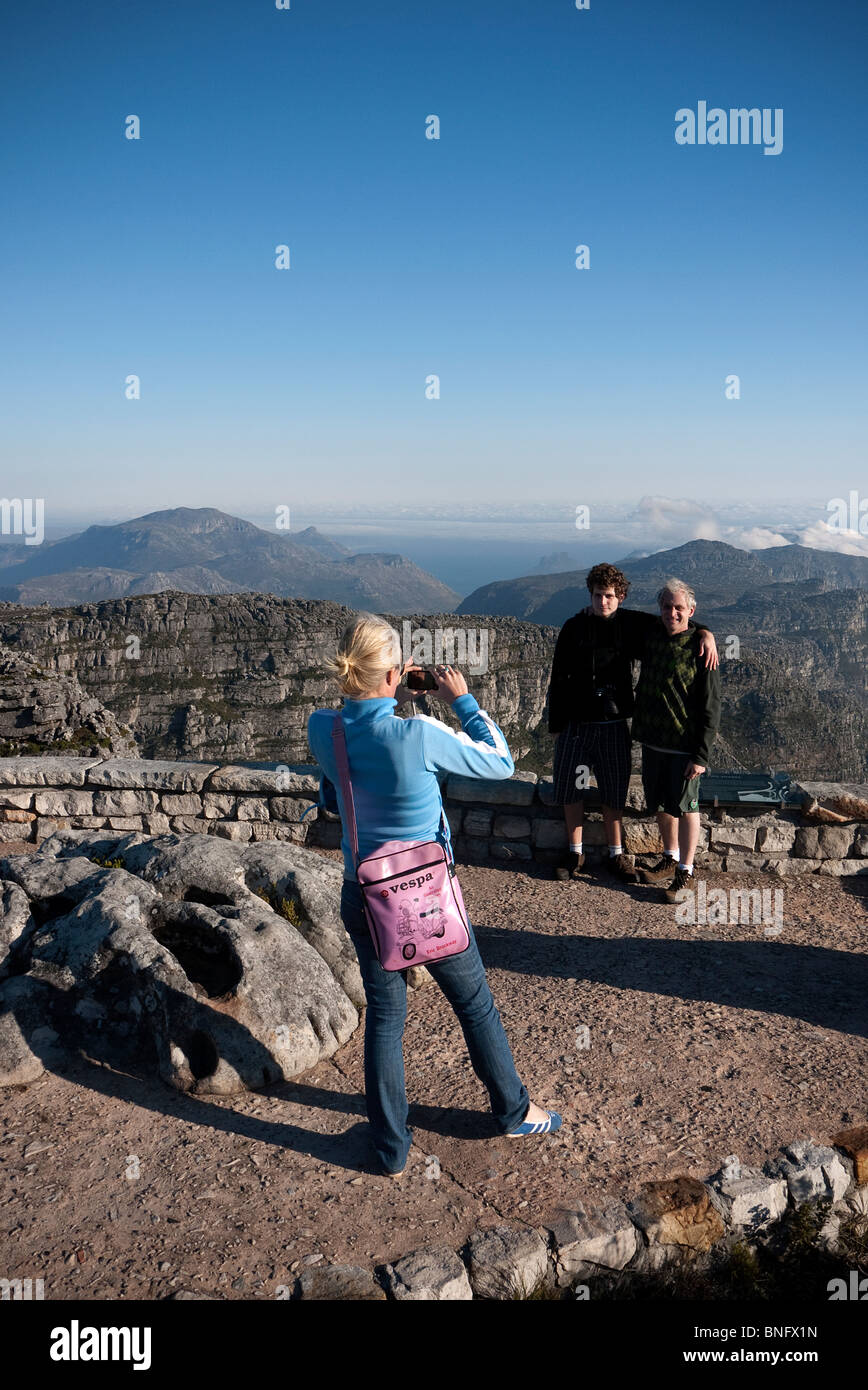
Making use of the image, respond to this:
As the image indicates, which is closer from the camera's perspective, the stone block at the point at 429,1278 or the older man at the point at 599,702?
the stone block at the point at 429,1278

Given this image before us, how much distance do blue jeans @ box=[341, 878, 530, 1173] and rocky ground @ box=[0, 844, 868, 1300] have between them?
335mm

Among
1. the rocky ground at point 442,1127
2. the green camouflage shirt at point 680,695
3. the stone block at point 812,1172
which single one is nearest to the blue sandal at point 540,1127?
the rocky ground at point 442,1127

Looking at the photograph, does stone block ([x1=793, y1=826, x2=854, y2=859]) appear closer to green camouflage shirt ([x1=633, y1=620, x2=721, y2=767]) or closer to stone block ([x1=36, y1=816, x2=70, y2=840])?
green camouflage shirt ([x1=633, y1=620, x2=721, y2=767])

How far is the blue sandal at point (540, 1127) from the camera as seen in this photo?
3834 mm

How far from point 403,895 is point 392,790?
16.8 inches

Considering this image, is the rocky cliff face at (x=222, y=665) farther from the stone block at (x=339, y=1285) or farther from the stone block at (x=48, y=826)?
the stone block at (x=339, y=1285)

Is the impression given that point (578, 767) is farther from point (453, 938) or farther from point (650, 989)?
point (453, 938)

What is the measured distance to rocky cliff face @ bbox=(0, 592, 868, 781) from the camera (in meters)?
90.0

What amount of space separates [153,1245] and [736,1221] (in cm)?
253

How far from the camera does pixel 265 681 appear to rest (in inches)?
4087

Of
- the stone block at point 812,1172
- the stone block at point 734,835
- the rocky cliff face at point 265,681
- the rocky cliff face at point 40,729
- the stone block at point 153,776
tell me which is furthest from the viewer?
the rocky cliff face at point 265,681

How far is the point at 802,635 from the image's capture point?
17800 centimetres

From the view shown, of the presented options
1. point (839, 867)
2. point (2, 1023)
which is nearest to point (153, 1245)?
point (2, 1023)

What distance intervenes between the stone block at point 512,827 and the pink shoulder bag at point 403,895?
4.27m
